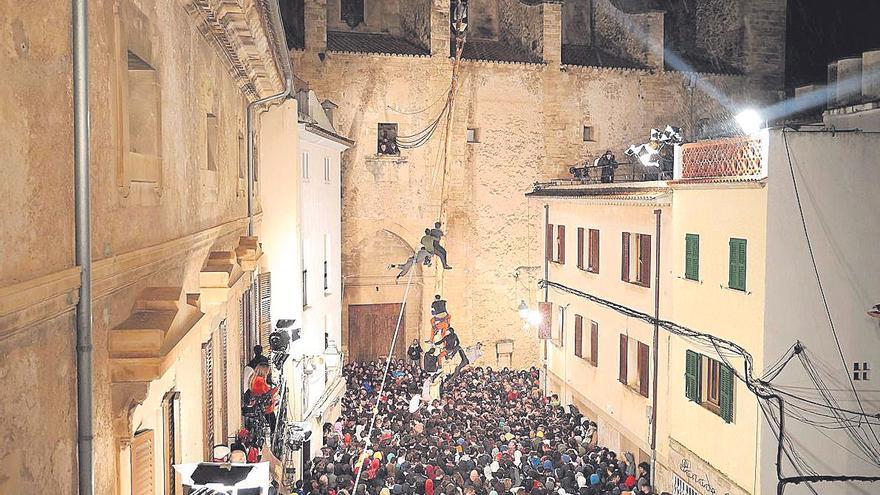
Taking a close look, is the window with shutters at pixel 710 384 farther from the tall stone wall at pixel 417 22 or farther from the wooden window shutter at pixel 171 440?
the tall stone wall at pixel 417 22

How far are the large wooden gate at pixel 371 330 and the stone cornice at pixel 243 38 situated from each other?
16611 mm

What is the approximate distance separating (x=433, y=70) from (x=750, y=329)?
17.2 metres

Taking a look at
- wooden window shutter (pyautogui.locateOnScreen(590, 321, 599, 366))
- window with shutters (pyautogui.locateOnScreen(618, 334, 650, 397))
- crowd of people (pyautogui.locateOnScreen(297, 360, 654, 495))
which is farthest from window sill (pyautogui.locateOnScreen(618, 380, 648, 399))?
wooden window shutter (pyautogui.locateOnScreen(590, 321, 599, 366))

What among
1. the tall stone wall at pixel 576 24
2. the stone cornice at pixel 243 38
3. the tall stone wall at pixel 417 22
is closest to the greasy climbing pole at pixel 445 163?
the tall stone wall at pixel 417 22

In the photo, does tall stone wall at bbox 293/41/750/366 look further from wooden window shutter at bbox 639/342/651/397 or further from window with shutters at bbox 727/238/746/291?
window with shutters at bbox 727/238/746/291

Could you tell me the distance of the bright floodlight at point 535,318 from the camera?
2523 cm

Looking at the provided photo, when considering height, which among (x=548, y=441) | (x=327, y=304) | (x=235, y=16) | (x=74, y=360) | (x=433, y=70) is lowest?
(x=548, y=441)

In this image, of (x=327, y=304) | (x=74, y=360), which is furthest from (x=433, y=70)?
(x=74, y=360)

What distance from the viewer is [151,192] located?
243 inches

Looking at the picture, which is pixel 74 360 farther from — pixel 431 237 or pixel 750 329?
pixel 431 237

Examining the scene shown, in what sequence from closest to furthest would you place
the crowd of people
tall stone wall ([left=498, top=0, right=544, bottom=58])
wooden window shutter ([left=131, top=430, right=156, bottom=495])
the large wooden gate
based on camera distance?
wooden window shutter ([left=131, top=430, right=156, bottom=495])
the crowd of people
the large wooden gate
tall stone wall ([left=498, top=0, right=544, bottom=58])

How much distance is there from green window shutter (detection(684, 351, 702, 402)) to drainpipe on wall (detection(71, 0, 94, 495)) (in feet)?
46.0

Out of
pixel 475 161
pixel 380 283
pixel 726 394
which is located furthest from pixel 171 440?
pixel 475 161

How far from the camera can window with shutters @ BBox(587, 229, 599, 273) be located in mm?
21672
